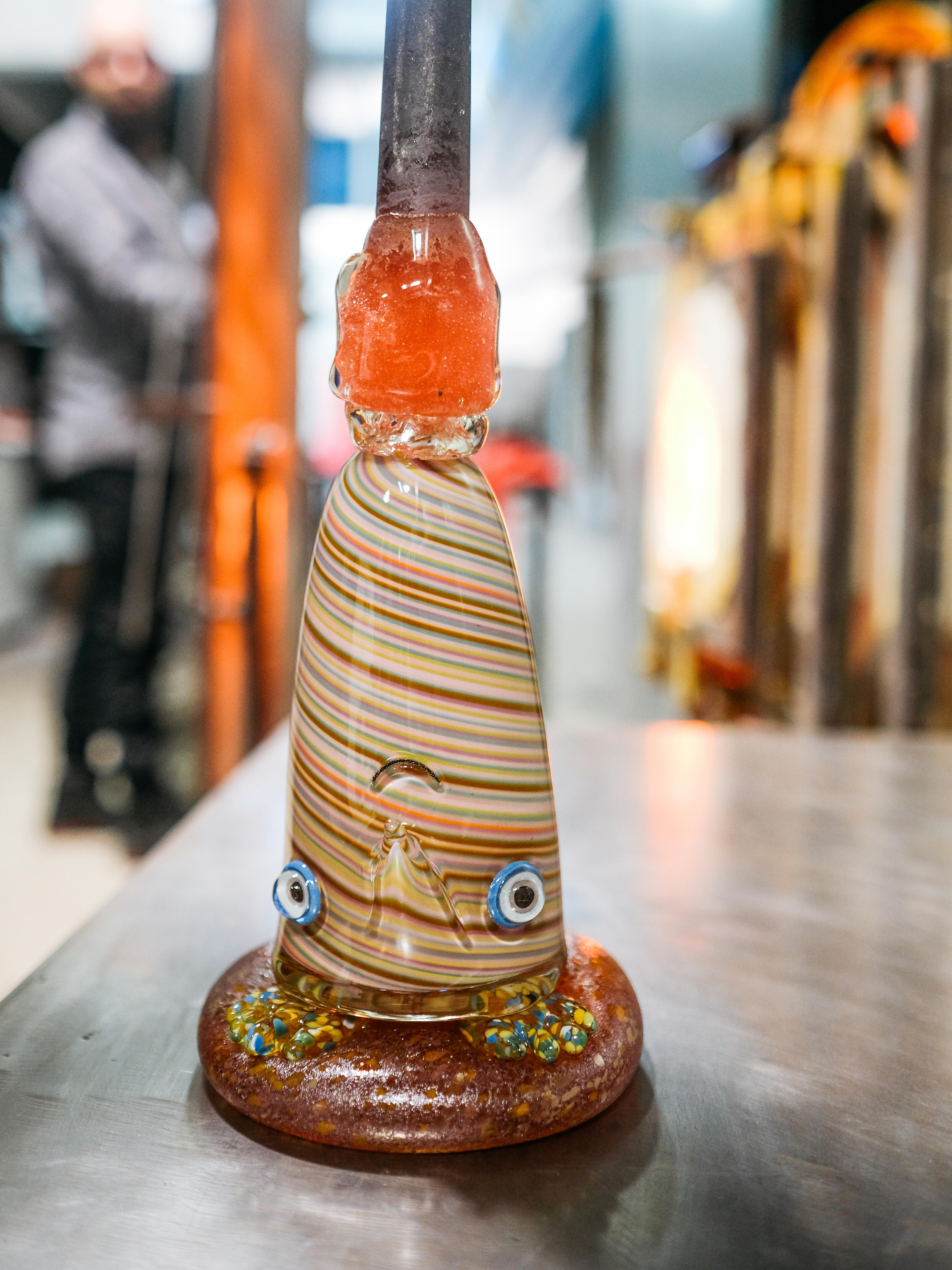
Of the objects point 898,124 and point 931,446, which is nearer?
point 931,446

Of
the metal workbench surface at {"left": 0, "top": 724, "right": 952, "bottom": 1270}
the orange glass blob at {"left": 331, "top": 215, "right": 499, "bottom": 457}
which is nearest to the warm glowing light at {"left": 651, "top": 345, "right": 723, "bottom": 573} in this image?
the metal workbench surface at {"left": 0, "top": 724, "right": 952, "bottom": 1270}

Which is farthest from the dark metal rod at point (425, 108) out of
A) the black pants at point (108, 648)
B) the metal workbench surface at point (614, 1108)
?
the black pants at point (108, 648)

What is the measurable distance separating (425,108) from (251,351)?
106cm

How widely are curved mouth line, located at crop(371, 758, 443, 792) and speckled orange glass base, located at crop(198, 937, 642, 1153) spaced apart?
70mm

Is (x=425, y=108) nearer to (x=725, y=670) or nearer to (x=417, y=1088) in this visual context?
(x=417, y=1088)

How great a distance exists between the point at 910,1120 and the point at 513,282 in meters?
2.97

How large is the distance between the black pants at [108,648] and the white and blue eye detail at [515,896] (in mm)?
1718

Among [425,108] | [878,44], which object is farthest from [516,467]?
[425,108]

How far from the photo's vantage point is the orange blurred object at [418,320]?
32cm

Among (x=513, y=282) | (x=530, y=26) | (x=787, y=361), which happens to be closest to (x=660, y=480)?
(x=787, y=361)

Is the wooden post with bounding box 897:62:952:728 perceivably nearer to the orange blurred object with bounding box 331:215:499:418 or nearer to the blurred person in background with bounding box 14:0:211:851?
the blurred person in background with bounding box 14:0:211:851

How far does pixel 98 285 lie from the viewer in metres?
1.80

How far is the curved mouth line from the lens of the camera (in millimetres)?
322

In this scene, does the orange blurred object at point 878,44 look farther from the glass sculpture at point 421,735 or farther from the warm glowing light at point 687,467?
the glass sculpture at point 421,735
